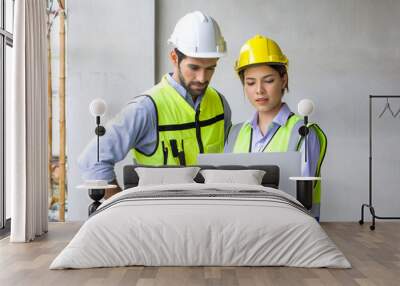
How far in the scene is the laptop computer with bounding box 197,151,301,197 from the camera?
7211mm

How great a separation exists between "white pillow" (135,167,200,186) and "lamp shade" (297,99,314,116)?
1.42m

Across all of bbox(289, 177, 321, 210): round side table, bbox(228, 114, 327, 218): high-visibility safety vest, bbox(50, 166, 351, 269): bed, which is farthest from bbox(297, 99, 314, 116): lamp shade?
bbox(50, 166, 351, 269): bed

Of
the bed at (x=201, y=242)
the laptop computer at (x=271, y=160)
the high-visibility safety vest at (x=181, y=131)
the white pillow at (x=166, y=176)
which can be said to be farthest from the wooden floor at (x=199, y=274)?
the high-visibility safety vest at (x=181, y=131)

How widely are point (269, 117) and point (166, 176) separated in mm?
1440


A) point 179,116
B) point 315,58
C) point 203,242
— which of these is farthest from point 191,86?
point 203,242

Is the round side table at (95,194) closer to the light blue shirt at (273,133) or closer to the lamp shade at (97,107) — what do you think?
the lamp shade at (97,107)

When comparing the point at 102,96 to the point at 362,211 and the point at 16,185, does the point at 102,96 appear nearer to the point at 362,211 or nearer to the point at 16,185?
the point at 16,185

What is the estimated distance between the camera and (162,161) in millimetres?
7219

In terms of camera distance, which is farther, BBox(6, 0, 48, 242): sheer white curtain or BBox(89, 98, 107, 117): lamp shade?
BBox(89, 98, 107, 117): lamp shade

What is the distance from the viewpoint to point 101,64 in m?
7.43

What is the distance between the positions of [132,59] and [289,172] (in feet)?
7.34

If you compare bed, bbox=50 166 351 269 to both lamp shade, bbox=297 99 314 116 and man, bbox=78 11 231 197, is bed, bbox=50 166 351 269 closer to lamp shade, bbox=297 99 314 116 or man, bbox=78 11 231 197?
man, bbox=78 11 231 197

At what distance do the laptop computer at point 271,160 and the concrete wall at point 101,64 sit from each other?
1154 millimetres

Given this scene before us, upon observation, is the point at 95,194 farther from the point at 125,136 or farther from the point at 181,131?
the point at 181,131
